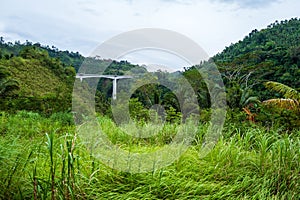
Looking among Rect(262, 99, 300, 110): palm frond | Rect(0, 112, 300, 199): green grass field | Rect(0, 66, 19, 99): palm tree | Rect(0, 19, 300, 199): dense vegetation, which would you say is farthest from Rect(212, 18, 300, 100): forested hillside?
Rect(0, 112, 300, 199): green grass field

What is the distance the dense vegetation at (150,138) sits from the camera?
7.64 feet

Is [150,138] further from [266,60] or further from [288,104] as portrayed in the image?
[266,60]

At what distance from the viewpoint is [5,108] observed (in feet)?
26.0

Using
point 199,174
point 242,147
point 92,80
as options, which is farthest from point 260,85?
point 199,174

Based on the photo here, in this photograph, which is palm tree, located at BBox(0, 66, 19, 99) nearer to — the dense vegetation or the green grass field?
the dense vegetation

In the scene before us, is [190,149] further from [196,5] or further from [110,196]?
[196,5]

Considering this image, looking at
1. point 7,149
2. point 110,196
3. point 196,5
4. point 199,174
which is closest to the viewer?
point 110,196

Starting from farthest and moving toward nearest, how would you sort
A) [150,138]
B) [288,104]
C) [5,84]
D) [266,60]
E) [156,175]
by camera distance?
[266,60] → [5,84] → [288,104] → [150,138] → [156,175]

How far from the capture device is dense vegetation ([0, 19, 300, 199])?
233 centimetres

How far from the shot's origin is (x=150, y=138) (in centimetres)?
430

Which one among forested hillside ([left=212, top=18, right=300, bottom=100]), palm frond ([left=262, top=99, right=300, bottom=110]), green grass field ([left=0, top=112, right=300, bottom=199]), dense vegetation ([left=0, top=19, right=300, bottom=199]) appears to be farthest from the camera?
forested hillside ([left=212, top=18, right=300, bottom=100])

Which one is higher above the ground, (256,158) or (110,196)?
(256,158)

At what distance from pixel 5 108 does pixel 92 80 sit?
11.8 feet

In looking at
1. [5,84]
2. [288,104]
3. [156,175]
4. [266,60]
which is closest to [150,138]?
[156,175]
